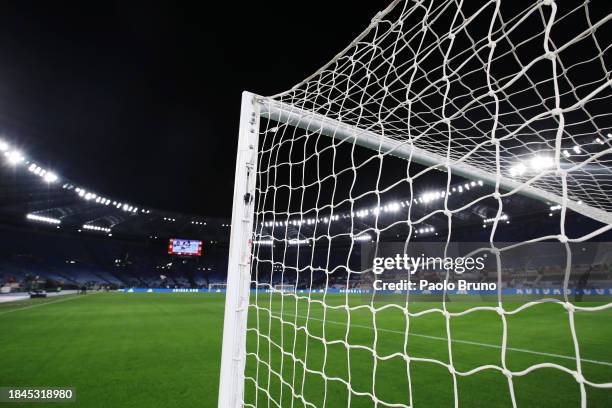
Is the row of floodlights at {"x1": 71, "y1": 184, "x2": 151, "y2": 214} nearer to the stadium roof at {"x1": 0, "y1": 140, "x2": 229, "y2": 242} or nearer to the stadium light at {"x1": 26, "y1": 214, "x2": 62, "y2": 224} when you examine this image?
the stadium roof at {"x1": 0, "y1": 140, "x2": 229, "y2": 242}

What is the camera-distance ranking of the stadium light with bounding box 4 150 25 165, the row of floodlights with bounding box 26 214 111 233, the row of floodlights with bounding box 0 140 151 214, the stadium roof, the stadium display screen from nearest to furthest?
the row of floodlights with bounding box 0 140 151 214 < the stadium light with bounding box 4 150 25 165 < the stadium roof < the stadium display screen < the row of floodlights with bounding box 26 214 111 233

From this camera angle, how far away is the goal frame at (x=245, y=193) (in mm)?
1620

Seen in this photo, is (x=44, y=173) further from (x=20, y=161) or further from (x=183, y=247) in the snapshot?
(x=183, y=247)

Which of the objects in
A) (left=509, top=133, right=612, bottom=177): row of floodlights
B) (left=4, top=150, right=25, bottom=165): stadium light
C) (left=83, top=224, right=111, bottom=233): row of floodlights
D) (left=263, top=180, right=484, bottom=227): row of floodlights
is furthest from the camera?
(left=83, top=224, right=111, bottom=233): row of floodlights

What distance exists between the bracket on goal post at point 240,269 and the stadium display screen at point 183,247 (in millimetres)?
25098

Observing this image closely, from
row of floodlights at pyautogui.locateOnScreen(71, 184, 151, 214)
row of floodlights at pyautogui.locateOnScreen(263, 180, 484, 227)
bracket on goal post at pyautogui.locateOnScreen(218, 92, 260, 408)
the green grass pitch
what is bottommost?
the green grass pitch

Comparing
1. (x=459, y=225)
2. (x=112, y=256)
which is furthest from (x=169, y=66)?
(x=112, y=256)

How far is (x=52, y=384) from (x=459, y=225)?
2510cm

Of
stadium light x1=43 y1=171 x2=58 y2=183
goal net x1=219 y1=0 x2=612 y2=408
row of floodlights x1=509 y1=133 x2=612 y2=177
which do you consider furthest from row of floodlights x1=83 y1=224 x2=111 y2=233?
row of floodlights x1=509 y1=133 x2=612 y2=177

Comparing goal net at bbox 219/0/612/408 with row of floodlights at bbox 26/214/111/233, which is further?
row of floodlights at bbox 26/214/111/233

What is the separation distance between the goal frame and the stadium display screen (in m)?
25.1

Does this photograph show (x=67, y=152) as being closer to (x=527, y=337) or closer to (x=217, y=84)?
(x=217, y=84)

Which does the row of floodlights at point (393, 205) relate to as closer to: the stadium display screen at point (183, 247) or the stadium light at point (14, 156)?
the stadium display screen at point (183, 247)

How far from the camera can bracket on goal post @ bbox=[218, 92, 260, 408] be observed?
1.61 meters
